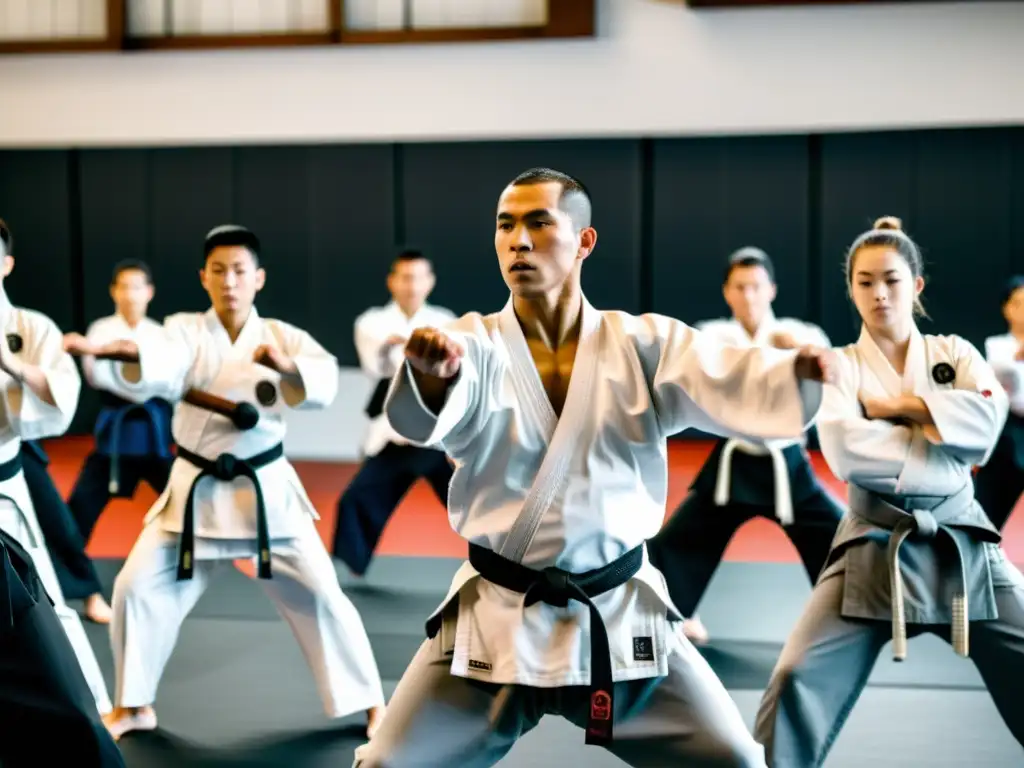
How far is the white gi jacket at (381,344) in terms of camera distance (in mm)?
5117

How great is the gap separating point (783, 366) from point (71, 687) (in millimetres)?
1439

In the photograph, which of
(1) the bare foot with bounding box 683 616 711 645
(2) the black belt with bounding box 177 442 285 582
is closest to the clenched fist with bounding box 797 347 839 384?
(2) the black belt with bounding box 177 442 285 582

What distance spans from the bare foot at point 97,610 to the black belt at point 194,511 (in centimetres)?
134

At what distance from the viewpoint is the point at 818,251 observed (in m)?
8.72

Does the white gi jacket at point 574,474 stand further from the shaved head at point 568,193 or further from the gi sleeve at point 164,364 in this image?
the gi sleeve at point 164,364

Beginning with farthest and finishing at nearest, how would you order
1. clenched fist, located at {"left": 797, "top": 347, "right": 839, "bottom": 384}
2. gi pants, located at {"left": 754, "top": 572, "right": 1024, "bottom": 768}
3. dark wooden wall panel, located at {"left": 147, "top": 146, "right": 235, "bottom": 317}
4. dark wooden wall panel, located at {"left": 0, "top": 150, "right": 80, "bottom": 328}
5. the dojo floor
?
1. dark wooden wall panel, located at {"left": 0, "top": 150, "right": 80, "bottom": 328}
2. dark wooden wall panel, located at {"left": 147, "top": 146, "right": 235, "bottom": 317}
3. the dojo floor
4. gi pants, located at {"left": 754, "top": 572, "right": 1024, "bottom": 768}
5. clenched fist, located at {"left": 797, "top": 347, "right": 839, "bottom": 384}

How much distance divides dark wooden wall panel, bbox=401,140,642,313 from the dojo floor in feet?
11.4

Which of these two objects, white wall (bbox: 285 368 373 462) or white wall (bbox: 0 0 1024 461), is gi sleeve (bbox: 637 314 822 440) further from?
white wall (bbox: 285 368 373 462)

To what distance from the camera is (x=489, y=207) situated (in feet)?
28.8

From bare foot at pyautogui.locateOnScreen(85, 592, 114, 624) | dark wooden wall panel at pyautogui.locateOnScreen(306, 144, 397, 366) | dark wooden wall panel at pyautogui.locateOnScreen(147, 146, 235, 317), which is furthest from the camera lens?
dark wooden wall panel at pyautogui.locateOnScreen(147, 146, 235, 317)

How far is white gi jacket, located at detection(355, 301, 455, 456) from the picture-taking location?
16.8 ft

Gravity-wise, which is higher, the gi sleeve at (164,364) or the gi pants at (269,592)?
the gi sleeve at (164,364)

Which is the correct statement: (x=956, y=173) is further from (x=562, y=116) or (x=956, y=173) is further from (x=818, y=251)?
(x=562, y=116)

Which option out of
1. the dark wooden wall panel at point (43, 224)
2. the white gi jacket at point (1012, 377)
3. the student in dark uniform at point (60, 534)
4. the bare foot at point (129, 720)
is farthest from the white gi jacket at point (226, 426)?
the dark wooden wall panel at point (43, 224)
